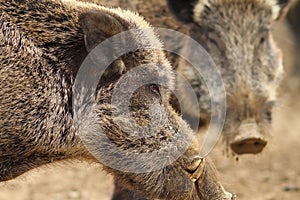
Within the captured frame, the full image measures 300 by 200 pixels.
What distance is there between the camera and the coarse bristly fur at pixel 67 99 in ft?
13.6

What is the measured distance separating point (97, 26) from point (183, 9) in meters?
1.96

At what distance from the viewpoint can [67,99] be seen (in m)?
4.23

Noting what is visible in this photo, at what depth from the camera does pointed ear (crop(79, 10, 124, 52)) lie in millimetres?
4172

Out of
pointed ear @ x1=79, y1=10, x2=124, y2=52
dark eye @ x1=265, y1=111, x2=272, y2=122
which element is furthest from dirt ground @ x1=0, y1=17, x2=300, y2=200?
pointed ear @ x1=79, y1=10, x2=124, y2=52

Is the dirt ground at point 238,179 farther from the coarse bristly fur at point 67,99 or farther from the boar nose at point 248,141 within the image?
the coarse bristly fur at point 67,99

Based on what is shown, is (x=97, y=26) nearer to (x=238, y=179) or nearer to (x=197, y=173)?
(x=197, y=173)

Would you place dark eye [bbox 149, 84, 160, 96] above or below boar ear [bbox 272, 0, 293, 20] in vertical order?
below

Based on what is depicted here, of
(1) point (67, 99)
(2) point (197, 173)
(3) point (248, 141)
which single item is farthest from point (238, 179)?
(1) point (67, 99)

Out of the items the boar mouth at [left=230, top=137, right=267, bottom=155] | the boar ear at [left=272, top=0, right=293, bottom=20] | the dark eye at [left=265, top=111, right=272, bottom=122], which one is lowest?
the boar mouth at [left=230, top=137, right=267, bottom=155]

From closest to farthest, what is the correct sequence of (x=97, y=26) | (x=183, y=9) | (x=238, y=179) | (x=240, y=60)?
1. (x=97, y=26)
2. (x=240, y=60)
3. (x=183, y=9)
4. (x=238, y=179)

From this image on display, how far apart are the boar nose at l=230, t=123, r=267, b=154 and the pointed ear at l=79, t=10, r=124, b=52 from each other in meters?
1.79

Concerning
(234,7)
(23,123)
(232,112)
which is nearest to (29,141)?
(23,123)

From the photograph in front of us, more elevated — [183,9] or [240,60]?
[183,9]

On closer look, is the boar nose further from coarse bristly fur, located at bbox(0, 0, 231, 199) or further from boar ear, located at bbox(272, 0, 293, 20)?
coarse bristly fur, located at bbox(0, 0, 231, 199)
